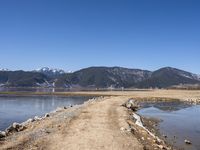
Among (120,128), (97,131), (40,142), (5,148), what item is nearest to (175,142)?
(120,128)

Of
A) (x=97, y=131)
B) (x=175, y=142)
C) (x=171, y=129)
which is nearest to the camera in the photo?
(x=97, y=131)

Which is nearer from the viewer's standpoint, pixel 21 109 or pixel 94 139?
pixel 94 139

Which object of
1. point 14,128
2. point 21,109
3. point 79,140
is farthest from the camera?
point 21,109

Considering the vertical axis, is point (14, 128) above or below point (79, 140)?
above

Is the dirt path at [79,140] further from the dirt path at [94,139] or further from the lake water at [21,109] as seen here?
the lake water at [21,109]

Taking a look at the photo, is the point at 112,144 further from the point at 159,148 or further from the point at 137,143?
the point at 159,148

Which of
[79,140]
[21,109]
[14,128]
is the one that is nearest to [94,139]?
[79,140]

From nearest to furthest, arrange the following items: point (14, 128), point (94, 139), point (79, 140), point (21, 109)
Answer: point (79, 140) < point (94, 139) < point (14, 128) < point (21, 109)

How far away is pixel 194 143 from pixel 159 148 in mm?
6359

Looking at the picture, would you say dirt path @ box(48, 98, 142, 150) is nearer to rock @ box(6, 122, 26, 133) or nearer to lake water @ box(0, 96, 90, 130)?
rock @ box(6, 122, 26, 133)

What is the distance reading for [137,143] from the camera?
24.1 meters

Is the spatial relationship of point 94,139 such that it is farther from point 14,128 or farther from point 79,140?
point 14,128

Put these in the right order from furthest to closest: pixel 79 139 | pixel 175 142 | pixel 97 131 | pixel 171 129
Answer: pixel 171 129, pixel 175 142, pixel 97 131, pixel 79 139

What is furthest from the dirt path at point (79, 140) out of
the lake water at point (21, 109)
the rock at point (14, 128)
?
the lake water at point (21, 109)
